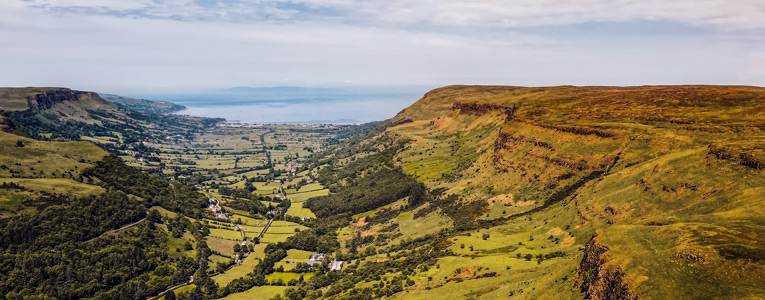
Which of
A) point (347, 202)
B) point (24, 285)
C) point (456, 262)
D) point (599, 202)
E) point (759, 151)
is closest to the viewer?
point (759, 151)

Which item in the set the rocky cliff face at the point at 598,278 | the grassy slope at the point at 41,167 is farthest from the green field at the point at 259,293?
the rocky cliff face at the point at 598,278

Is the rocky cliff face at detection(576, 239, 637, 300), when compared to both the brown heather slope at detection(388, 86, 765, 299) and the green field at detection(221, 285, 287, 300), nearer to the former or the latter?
the brown heather slope at detection(388, 86, 765, 299)

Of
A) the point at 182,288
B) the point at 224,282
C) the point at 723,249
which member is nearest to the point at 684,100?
the point at 723,249

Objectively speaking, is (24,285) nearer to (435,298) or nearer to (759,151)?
(435,298)

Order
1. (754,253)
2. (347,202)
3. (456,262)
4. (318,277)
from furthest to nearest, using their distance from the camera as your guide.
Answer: (347,202) → (318,277) → (456,262) → (754,253)

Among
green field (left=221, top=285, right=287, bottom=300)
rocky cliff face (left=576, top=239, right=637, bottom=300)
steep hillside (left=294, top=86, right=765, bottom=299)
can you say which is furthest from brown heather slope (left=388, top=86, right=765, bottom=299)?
green field (left=221, top=285, right=287, bottom=300)

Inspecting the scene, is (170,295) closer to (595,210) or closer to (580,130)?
(595,210)
